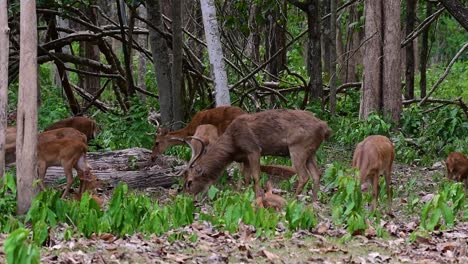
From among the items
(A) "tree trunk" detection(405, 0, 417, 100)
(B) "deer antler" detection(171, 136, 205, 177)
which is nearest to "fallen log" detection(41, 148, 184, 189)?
(B) "deer antler" detection(171, 136, 205, 177)

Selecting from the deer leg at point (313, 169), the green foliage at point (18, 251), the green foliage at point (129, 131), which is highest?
the green foliage at point (129, 131)

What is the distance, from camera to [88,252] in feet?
25.0

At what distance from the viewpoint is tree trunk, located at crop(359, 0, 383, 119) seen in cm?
1752

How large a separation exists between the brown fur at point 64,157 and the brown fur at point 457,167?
4.82 meters

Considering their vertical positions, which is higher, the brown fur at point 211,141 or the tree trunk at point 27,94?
the tree trunk at point 27,94

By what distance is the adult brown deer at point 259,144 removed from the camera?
12156 mm

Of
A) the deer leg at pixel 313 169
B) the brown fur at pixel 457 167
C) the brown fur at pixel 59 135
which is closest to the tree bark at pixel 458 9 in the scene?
the brown fur at pixel 457 167

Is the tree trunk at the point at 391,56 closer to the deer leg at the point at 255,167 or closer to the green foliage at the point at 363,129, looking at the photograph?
the green foliage at the point at 363,129

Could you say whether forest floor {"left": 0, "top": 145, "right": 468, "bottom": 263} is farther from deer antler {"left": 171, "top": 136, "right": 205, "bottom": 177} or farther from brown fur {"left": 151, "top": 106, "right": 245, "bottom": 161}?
brown fur {"left": 151, "top": 106, "right": 245, "bottom": 161}

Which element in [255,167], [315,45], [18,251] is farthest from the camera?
[315,45]

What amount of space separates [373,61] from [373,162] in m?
6.63

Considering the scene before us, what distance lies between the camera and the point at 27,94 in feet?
29.9

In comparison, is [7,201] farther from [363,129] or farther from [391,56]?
[391,56]

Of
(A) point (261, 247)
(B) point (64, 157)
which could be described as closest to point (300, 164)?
(B) point (64, 157)
